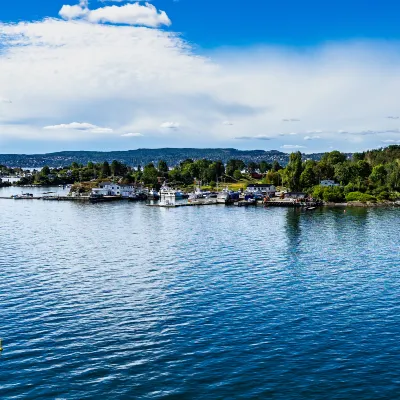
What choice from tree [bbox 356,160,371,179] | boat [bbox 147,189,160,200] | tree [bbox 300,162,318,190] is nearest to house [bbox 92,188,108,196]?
boat [bbox 147,189,160,200]

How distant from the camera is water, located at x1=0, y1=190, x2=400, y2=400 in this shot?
85.4 feet

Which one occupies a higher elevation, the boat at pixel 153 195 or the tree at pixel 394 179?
the tree at pixel 394 179

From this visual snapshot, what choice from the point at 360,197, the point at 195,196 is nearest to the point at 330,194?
the point at 360,197

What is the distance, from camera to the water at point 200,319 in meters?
26.0

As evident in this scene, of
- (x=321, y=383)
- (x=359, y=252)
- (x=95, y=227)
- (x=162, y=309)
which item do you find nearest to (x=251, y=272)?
(x=162, y=309)

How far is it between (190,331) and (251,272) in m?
18.1

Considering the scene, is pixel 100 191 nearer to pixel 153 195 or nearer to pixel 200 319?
pixel 153 195

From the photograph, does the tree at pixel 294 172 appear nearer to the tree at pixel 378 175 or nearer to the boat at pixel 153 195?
the tree at pixel 378 175

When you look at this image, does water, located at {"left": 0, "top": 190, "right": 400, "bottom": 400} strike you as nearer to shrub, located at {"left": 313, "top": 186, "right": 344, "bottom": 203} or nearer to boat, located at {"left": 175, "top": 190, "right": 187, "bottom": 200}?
shrub, located at {"left": 313, "top": 186, "right": 344, "bottom": 203}

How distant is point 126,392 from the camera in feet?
81.7

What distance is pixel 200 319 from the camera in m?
35.4

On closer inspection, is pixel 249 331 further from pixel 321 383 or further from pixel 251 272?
pixel 251 272

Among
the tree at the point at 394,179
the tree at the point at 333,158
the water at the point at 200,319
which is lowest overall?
the water at the point at 200,319

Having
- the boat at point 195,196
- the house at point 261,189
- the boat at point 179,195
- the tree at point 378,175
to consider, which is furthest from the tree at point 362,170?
the boat at point 179,195
